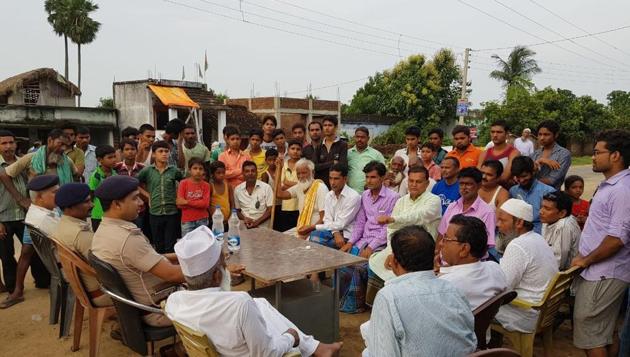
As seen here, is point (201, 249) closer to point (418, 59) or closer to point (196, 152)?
point (196, 152)

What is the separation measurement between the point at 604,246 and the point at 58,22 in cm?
3598

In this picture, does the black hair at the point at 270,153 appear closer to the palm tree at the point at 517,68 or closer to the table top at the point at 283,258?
the table top at the point at 283,258

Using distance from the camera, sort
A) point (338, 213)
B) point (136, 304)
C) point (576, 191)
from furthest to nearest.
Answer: point (576, 191) → point (338, 213) → point (136, 304)

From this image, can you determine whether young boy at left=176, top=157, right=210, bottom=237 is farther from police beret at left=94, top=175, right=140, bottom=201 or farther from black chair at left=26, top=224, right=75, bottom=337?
police beret at left=94, top=175, right=140, bottom=201

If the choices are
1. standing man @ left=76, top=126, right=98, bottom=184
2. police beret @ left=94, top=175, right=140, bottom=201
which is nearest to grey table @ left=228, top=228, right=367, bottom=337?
police beret @ left=94, top=175, right=140, bottom=201

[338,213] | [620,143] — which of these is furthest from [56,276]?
[620,143]

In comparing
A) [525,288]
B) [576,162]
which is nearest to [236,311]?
[525,288]

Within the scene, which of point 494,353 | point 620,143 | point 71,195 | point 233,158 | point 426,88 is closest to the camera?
point 494,353

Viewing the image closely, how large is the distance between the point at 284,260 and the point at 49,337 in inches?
97.7

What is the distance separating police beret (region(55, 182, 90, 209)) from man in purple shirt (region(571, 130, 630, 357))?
13.1ft

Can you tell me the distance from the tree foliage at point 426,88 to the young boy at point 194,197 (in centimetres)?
2354

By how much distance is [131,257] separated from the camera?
9.90 ft

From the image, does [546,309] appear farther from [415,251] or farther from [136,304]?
[136,304]

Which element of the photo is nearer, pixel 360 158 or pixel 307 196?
pixel 307 196
